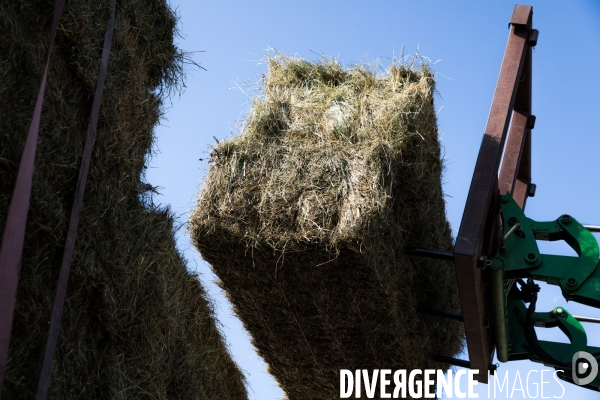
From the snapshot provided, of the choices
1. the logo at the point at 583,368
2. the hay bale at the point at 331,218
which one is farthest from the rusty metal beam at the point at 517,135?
the logo at the point at 583,368

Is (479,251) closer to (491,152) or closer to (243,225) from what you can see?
(491,152)

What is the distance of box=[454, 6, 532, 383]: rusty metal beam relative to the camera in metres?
4.84

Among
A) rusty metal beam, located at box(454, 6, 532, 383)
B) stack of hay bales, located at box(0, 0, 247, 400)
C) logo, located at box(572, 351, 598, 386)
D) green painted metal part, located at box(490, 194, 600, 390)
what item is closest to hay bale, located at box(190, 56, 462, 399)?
rusty metal beam, located at box(454, 6, 532, 383)

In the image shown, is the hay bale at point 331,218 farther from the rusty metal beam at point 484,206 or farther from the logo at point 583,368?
the logo at point 583,368

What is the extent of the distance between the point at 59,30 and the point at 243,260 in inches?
90.2

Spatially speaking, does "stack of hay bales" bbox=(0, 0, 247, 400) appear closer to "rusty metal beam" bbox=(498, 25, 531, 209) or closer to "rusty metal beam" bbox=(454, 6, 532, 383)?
"rusty metal beam" bbox=(454, 6, 532, 383)

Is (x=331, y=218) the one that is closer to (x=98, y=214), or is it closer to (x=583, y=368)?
(x=98, y=214)

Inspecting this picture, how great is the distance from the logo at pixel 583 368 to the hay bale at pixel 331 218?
3.90 ft

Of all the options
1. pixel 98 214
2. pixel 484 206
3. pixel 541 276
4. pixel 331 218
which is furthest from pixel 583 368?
pixel 98 214

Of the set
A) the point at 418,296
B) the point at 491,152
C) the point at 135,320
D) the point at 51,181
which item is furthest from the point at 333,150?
the point at 51,181

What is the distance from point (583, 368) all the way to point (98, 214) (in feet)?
10.9

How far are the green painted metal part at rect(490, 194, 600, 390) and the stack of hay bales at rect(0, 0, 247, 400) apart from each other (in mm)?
2042

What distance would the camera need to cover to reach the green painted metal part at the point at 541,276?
498 centimetres

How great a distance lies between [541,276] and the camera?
505 centimetres
